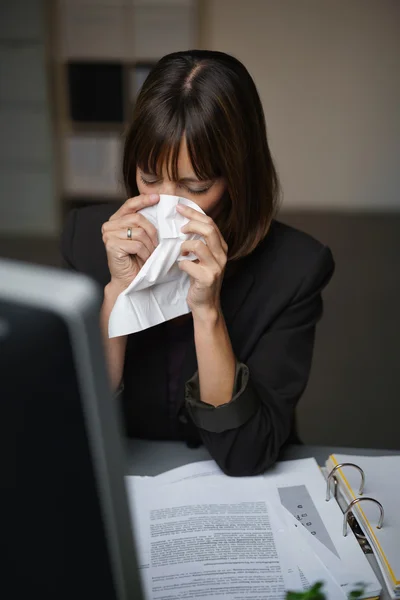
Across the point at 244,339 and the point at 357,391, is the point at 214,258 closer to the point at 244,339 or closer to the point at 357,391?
the point at 244,339

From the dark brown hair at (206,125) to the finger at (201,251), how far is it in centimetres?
12

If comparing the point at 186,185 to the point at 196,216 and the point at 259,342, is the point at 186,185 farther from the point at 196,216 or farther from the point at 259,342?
the point at 259,342

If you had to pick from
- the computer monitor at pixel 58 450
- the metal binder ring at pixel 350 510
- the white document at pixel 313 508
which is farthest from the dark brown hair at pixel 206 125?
the computer monitor at pixel 58 450

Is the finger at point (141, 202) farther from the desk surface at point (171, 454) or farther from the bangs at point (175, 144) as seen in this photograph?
the desk surface at point (171, 454)

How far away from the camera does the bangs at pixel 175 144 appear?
1090 millimetres

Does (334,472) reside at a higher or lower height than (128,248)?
lower

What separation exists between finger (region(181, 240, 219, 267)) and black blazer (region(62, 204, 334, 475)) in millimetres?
190

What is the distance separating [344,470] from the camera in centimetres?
95

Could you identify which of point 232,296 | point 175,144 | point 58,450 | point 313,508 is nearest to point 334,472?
point 313,508

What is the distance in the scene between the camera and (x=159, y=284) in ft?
3.75

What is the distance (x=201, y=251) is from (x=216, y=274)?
0.15 feet

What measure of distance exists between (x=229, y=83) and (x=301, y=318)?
1.45 feet

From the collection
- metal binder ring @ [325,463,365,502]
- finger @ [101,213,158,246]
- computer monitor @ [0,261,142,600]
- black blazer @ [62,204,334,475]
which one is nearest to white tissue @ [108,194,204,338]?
finger @ [101,213,158,246]

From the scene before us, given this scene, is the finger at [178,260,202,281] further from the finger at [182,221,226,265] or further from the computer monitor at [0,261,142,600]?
Answer: the computer monitor at [0,261,142,600]
